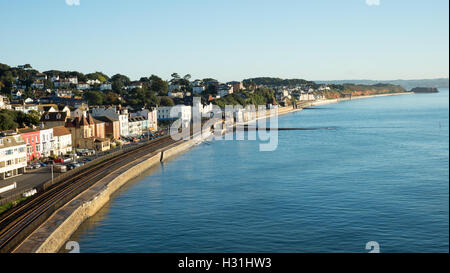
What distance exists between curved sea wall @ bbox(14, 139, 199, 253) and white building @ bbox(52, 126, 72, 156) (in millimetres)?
9840

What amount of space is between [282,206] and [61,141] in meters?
28.7

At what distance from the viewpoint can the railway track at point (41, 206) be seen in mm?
20422

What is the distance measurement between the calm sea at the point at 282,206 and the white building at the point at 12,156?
8406 millimetres

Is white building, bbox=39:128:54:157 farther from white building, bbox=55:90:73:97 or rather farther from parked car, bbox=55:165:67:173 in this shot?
white building, bbox=55:90:73:97

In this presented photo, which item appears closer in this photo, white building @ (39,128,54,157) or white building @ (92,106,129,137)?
white building @ (39,128,54,157)

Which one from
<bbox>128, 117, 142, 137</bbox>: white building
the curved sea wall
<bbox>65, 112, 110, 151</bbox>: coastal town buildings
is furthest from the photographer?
<bbox>128, 117, 142, 137</bbox>: white building

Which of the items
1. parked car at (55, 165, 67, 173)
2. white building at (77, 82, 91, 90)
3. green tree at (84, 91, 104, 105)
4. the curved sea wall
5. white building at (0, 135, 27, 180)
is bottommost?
the curved sea wall

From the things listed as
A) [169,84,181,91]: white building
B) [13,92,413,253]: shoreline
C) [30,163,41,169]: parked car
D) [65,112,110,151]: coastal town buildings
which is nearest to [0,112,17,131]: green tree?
[65,112,110,151]: coastal town buildings

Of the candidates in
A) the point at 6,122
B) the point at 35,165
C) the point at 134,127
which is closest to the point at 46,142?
the point at 35,165

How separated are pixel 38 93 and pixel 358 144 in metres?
78.5

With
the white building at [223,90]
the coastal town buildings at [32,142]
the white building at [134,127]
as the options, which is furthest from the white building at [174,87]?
the coastal town buildings at [32,142]

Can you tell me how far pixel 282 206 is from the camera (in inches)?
1155

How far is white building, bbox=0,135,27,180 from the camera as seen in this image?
35094 mm
